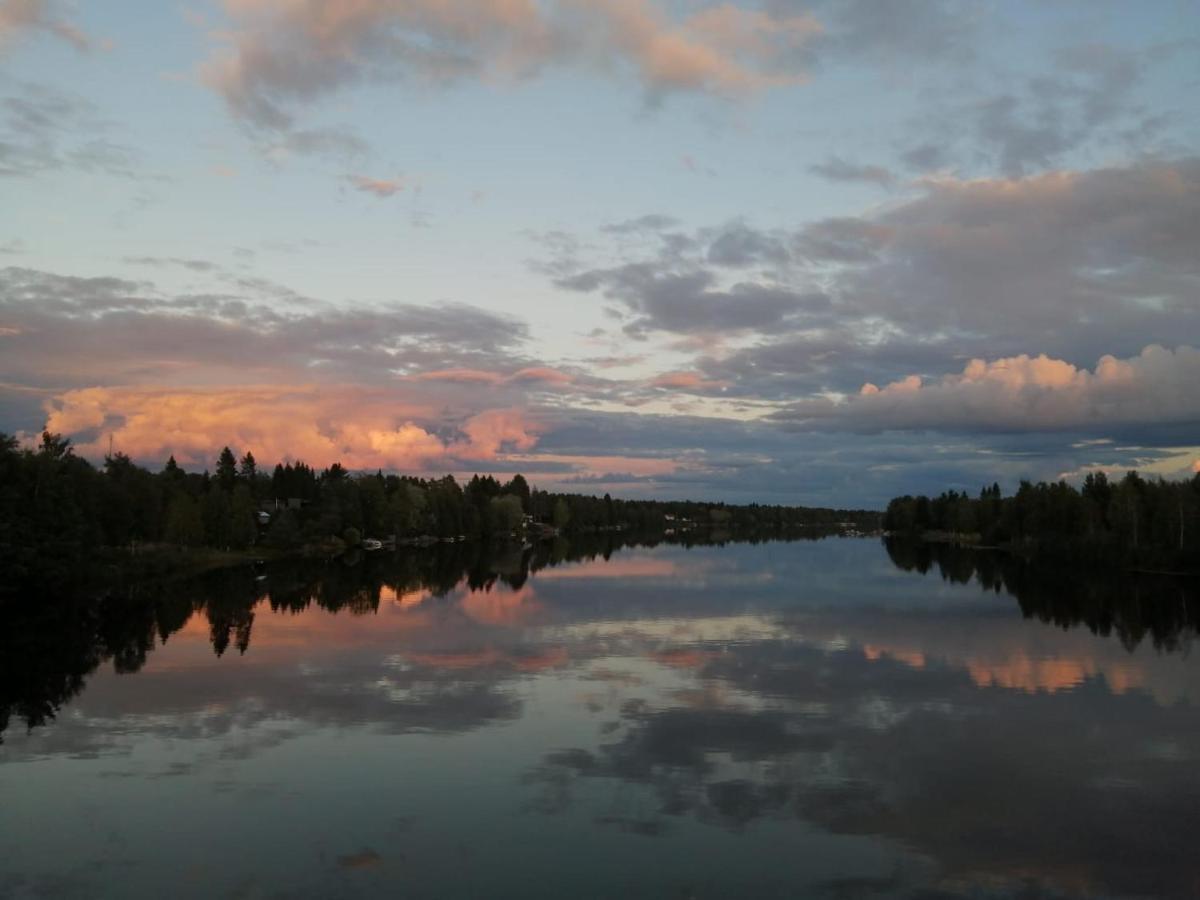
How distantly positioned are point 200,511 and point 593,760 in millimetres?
85149

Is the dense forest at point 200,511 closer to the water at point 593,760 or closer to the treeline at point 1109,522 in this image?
the water at point 593,760

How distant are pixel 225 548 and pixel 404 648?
69.1 meters

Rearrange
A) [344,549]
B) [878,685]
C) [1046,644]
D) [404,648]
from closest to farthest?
[878,685], [404,648], [1046,644], [344,549]

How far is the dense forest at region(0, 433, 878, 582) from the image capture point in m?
53.8

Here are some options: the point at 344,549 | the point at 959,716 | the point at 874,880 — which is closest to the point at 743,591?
the point at 959,716

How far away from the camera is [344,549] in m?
123

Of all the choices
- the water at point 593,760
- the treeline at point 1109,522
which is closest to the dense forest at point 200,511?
the water at point 593,760

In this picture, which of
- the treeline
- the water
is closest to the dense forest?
the water

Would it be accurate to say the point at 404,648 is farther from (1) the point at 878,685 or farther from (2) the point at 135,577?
(2) the point at 135,577

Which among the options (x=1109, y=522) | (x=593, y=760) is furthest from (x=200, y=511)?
(x=1109, y=522)

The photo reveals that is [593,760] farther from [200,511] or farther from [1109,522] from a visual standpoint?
[1109,522]

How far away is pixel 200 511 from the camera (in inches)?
3780

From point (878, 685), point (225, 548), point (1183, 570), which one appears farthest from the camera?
point (225, 548)

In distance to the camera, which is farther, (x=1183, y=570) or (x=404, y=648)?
(x=1183, y=570)
